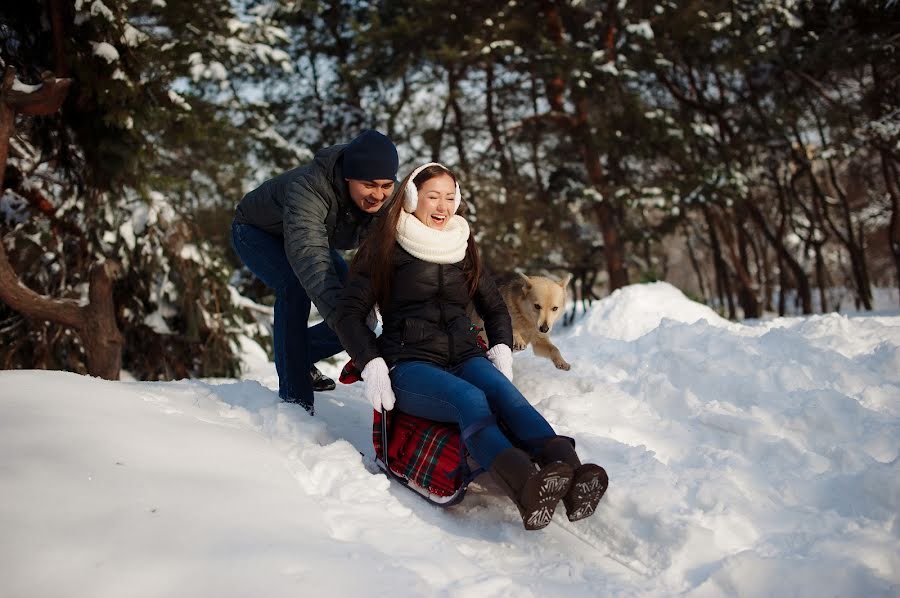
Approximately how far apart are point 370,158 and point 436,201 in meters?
0.50

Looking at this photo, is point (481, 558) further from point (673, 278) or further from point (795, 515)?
point (673, 278)

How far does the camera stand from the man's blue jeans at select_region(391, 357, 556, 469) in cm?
270

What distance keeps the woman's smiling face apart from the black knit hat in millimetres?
298

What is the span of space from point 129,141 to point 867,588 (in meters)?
6.71

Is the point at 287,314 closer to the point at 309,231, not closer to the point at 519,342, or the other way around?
the point at 309,231

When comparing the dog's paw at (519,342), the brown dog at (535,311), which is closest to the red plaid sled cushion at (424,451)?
the brown dog at (535,311)

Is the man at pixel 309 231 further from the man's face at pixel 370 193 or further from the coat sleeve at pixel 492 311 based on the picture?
the coat sleeve at pixel 492 311

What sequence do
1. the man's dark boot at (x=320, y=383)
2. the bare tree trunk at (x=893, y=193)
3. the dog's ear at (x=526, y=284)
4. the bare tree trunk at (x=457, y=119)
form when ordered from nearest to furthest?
the man's dark boot at (x=320, y=383)
the dog's ear at (x=526, y=284)
the bare tree trunk at (x=457, y=119)
the bare tree trunk at (x=893, y=193)

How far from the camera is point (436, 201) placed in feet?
10.9

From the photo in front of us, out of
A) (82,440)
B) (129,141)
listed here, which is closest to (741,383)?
(82,440)

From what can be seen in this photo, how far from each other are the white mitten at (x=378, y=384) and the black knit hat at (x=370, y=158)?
1.14 m

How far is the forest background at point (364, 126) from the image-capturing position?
20.2 ft

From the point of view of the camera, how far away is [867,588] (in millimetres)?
2045

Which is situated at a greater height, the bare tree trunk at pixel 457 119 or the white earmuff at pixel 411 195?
the bare tree trunk at pixel 457 119
